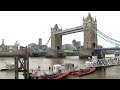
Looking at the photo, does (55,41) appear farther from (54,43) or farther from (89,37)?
(89,37)

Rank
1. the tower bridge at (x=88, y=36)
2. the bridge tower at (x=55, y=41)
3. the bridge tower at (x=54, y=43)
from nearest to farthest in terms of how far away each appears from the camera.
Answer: the tower bridge at (x=88, y=36), the bridge tower at (x=54, y=43), the bridge tower at (x=55, y=41)

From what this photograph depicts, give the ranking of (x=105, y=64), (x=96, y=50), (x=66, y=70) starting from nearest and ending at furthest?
1. (x=66, y=70)
2. (x=105, y=64)
3. (x=96, y=50)

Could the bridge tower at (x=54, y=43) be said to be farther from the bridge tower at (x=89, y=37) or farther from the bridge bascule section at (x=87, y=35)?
the bridge tower at (x=89, y=37)

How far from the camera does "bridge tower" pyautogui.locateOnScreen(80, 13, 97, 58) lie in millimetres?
60994

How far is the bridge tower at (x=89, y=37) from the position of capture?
6099 centimetres

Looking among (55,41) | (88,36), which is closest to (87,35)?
(88,36)

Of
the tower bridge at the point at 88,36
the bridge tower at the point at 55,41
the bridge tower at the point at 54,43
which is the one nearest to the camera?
the tower bridge at the point at 88,36

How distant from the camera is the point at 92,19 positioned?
6581 cm

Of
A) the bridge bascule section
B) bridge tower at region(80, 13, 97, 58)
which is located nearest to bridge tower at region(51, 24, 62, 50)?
the bridge bascule section

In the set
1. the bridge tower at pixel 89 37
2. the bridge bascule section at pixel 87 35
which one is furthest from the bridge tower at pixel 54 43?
the bridge tower at pixel 89 37
